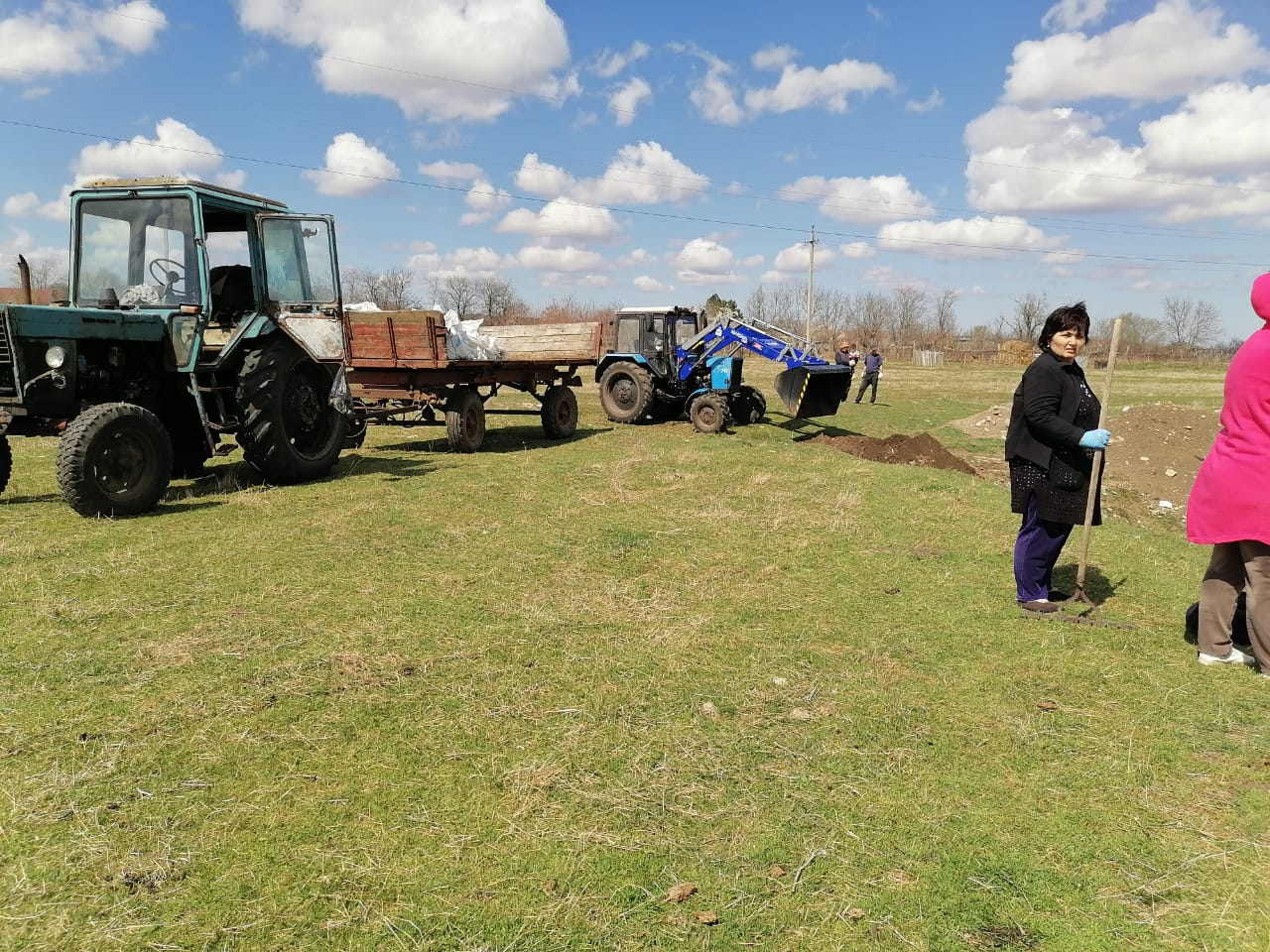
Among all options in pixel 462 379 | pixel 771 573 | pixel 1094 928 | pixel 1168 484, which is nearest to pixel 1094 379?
pixel 1168 484

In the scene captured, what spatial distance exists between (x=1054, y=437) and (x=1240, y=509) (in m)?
0.92

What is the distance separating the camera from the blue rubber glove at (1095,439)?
4207 millimetres

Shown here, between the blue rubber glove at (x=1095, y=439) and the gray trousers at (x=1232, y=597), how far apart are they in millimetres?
736

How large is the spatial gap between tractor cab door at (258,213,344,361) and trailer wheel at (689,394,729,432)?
272 inches

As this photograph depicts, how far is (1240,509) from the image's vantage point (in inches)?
149

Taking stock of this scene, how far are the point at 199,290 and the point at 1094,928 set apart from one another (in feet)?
26.7

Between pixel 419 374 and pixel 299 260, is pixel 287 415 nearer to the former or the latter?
pixel 299 260

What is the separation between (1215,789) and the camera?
288 centimetres

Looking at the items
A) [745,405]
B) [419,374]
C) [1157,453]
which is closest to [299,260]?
[419,374]

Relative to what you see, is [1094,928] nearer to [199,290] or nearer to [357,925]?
[357,925]

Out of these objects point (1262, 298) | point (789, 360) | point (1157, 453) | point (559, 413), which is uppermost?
point (1262, 298)

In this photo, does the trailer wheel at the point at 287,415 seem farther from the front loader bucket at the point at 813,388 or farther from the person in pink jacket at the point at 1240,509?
A: the front loader bucket at the point at 813,388

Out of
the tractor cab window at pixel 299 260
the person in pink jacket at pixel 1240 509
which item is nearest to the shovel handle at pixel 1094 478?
the person in pink jacket at pixel 1240 509

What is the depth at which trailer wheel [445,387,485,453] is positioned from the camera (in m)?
11.0
